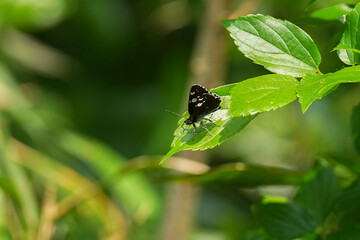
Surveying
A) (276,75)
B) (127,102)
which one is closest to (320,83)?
(276,75)

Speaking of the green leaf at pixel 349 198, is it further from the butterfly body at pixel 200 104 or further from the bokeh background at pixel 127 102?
the bokeh background at pixel 127 102

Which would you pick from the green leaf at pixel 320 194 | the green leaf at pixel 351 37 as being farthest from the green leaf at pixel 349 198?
the green leaf at pixel 351 37

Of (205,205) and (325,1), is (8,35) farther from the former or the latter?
(325,1)

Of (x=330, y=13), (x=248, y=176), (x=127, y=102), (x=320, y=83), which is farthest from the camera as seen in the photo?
(x=127, y=102)

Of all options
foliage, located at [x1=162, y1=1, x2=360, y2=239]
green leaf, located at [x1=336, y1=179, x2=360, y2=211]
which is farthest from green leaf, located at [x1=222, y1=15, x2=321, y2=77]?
green leaf, located at [x1=336, y1=179, x2=360, y2=211]

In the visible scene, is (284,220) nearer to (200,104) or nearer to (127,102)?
(200,104)

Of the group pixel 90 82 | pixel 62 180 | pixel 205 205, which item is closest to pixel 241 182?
pixel 62 180
